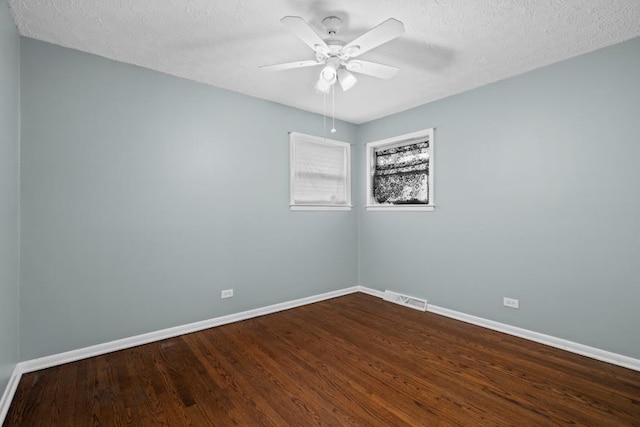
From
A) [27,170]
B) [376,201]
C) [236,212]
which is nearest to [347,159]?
[376,201]

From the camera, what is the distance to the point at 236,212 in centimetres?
343

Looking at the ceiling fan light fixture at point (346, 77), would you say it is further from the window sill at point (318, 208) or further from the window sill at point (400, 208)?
the window sill at point (400, 208)

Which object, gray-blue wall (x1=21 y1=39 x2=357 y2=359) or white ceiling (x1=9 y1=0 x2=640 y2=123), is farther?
gray-blue wall (x1=21 y1=39 x2=357 y2=359)

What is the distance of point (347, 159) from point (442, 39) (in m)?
2.38

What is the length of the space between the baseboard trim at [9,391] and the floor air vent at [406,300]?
12.4 ft

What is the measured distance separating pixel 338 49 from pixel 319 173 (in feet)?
7.17

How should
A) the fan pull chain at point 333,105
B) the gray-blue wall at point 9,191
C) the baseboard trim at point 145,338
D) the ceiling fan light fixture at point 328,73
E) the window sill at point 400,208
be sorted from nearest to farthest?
the gray-blue wall at point 9,191 → the ceiling fan light fixture at point 328,73 → the baseboard trim at point 145,338 → the fan pull chain at point 333,105 → the window sill at point 400,208

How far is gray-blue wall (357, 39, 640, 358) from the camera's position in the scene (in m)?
2.42

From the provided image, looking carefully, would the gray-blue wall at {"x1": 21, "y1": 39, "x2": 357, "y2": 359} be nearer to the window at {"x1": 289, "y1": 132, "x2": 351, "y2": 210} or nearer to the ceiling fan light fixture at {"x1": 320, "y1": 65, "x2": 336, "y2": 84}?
the window at {"x1": 289, "y1": 132, "x2": 351, "y2": 210}

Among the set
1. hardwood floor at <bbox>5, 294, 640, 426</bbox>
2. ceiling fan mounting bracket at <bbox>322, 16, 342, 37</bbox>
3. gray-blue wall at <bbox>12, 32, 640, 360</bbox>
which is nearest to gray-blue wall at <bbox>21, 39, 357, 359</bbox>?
gray-blue wall at <bbox>12, 32, 640, 360</bbox>

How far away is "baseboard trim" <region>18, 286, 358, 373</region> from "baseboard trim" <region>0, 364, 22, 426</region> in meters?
0.08

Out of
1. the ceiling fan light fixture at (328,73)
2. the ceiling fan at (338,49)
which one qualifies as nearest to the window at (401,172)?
the ceiling fan at (338,49)

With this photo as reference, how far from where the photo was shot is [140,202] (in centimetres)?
281

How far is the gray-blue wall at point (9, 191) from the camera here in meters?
1.85
